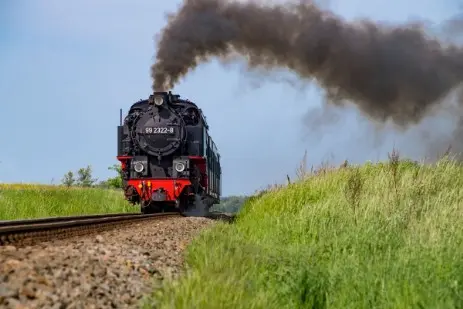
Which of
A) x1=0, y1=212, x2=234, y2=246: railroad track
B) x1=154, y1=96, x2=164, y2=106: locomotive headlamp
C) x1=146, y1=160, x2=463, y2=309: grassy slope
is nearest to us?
x1=146, y1=160, x2=463, y2=309: grassy slope

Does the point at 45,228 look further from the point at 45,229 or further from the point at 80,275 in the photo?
the point at 80,275

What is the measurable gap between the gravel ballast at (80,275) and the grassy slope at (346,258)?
0.35m

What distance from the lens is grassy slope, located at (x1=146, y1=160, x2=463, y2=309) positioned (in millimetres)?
5379

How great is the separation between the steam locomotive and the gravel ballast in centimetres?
1256

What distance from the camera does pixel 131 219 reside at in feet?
50.9

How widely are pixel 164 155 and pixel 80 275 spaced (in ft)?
49.7

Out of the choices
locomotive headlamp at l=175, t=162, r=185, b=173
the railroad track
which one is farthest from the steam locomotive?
the railroad track

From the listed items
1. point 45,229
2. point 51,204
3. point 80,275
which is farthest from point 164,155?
point 80,275

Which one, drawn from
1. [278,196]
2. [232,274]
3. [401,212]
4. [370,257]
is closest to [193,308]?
[232,274]

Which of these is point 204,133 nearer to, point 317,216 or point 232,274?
point 317,216

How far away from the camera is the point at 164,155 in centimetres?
2027

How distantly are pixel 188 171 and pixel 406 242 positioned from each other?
41.0 feet

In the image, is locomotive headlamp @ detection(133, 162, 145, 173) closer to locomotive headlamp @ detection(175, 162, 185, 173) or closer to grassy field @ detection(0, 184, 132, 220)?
locomotive headlamp @ detection(175, 162, 185, 173)

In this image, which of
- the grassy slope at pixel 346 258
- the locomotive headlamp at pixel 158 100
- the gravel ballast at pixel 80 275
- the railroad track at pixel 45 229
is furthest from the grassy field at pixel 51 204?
the gravel ballast at pixel 80 275
